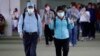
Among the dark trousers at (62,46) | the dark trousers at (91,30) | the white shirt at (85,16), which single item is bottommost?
the dark trousers at (91,30)

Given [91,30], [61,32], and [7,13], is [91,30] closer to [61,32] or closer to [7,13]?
[7,13]

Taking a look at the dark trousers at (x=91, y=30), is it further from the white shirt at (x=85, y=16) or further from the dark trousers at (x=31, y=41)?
the dark trousers at (x=31, y=41)

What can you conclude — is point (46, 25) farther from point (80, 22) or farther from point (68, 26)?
point (68, 26)

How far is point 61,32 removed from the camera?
1351 centimetres

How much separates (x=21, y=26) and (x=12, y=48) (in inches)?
292

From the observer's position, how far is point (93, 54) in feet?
58.1

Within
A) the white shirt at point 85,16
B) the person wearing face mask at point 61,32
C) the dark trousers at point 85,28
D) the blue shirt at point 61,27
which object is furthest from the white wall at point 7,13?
the blue shirt at point 61,27

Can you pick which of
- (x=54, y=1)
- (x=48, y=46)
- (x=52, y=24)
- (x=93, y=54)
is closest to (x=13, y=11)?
(x=54, y=1)

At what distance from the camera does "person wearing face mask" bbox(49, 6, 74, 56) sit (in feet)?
43.8

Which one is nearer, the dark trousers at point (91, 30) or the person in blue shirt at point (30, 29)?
the person in blue shirt at point (30, 29)

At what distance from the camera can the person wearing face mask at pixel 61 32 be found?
13.4 meters

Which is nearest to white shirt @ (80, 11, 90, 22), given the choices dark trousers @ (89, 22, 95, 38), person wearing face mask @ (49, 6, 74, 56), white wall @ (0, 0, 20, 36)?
dark trousers @ (89, 22, 95, 38)

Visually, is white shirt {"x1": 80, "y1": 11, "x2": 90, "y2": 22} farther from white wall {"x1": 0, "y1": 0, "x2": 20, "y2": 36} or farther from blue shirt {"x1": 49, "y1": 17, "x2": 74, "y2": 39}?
blue shirt {"x1": 49, "y1": 17, "x2": 74, "y2": 39}

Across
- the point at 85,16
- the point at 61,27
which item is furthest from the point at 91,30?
the point at 61,27
